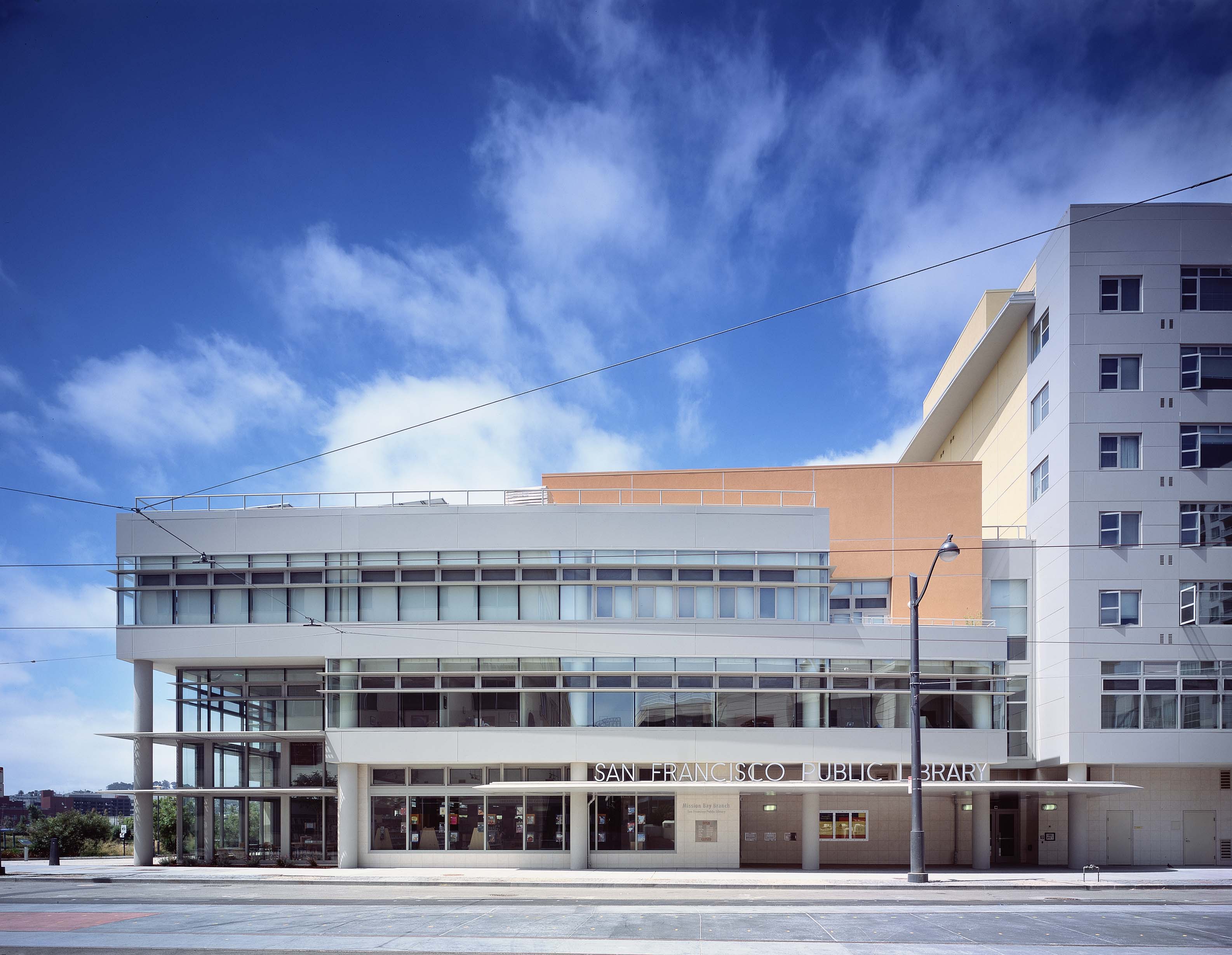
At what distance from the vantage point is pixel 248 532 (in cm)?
3678

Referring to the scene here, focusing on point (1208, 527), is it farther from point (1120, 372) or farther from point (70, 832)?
point (70, 832)

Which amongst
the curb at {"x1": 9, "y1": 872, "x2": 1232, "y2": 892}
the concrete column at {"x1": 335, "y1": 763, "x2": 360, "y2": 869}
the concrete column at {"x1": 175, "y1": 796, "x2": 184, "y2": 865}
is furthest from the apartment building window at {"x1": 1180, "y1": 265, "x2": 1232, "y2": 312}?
the concrete column at {"x1": 175, "y1": 796, "x2": 184, "y2": 865}

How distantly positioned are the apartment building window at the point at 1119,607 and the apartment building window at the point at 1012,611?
11.1 feet

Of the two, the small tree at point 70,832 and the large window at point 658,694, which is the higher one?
the large window at point 658,694

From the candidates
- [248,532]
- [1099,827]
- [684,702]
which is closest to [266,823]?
[248,532]

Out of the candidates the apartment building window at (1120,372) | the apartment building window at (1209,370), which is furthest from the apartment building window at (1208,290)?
the apartment building window at (1120,372)

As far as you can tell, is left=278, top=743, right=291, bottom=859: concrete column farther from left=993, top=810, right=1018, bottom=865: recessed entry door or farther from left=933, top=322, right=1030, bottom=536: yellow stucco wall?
left=933, top=322, right=1030, bottom=536: yellow stucco wall

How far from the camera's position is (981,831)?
35438 mm

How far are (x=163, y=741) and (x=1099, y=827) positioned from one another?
36057 mm

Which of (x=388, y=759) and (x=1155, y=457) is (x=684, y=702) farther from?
(x=1155, y=457)

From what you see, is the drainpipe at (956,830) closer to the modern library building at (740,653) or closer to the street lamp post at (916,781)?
the modern library building at (740,653)

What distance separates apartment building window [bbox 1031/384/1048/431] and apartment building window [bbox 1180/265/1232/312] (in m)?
5.53

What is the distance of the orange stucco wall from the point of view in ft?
126

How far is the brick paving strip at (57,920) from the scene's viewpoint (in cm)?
2014
